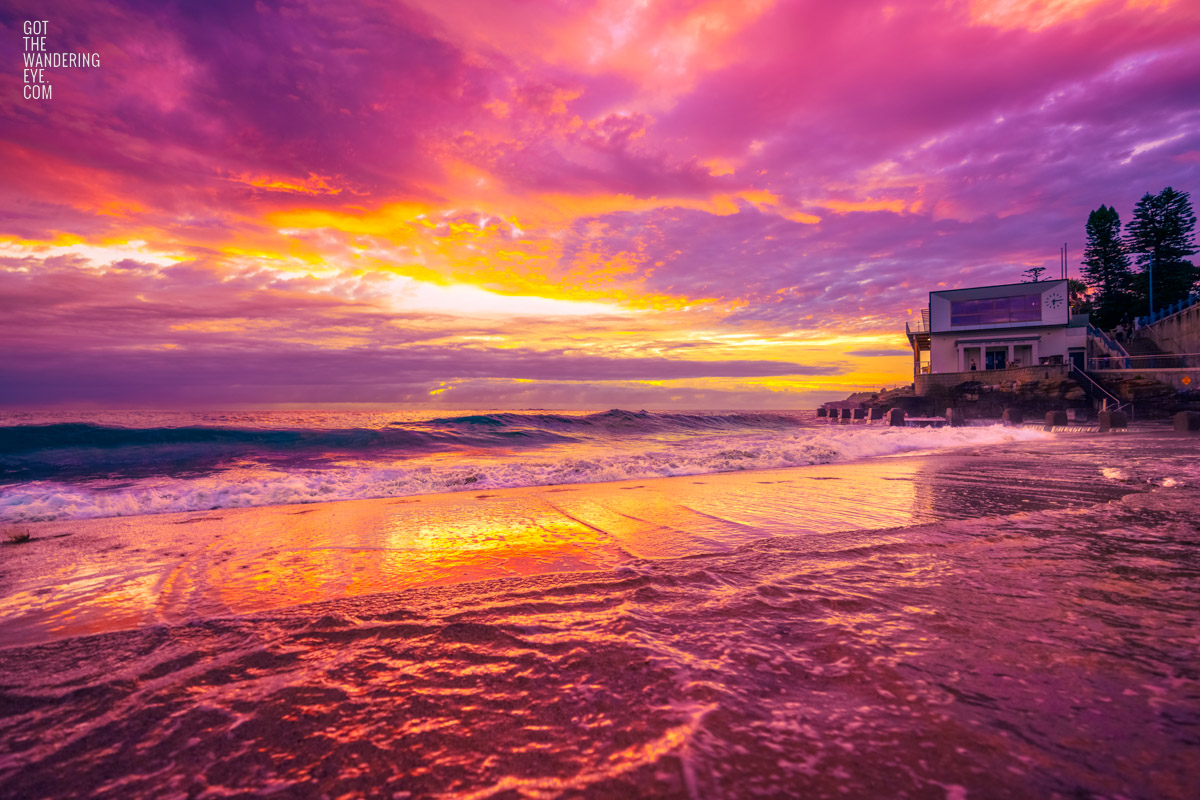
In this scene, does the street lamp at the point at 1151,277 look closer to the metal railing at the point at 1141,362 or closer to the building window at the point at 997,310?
the metal railing at the point at 1141,362

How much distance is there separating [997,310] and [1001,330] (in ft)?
5.41

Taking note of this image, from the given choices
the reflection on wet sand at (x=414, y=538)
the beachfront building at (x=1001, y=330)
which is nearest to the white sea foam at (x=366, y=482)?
the reflection on wet sand at (x=414, y=538)

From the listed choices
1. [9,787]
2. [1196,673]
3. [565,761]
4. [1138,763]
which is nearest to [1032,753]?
[1138,763]

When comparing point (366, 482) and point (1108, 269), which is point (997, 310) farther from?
point (366, 482)

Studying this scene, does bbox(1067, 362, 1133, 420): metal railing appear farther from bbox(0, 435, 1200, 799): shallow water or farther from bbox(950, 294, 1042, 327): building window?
bbox(0, 435, 1200, 799): shallow water

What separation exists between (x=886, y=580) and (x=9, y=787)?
428cm

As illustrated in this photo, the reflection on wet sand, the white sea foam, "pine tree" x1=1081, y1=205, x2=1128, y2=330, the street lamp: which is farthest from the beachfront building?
the reflection on wet sand

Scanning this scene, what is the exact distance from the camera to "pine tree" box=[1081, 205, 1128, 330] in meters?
52.2

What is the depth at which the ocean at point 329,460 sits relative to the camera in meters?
9.15

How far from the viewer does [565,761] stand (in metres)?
1.69

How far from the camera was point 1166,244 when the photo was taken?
1956 inches

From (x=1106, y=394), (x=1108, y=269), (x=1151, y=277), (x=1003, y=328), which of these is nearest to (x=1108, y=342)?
(x=1003, y=328)

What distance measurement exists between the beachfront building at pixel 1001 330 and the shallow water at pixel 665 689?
140 ft

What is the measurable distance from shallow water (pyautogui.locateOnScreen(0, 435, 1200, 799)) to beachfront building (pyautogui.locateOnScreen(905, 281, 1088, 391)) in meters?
42.7
